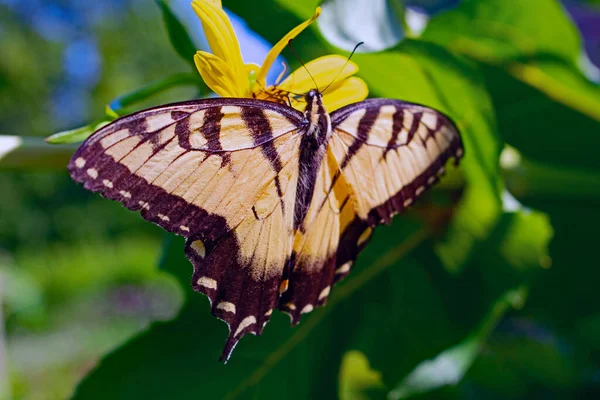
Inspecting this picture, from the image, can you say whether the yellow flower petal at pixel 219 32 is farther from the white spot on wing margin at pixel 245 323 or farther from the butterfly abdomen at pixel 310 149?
the white spot on wing margin at pixel 245 323

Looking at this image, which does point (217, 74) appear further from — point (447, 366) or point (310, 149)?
point (447, 366)

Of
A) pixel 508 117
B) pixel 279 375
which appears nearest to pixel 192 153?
pixel 279 375

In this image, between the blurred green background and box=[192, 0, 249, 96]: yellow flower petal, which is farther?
the blurred green background

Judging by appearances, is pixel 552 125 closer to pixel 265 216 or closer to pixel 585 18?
pixel 265 216

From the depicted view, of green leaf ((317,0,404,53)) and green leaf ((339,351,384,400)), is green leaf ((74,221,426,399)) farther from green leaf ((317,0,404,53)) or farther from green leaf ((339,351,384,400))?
green leaf ((317,0,404,53))

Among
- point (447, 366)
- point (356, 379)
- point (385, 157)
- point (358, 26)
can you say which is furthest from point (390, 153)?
point (356, 379)

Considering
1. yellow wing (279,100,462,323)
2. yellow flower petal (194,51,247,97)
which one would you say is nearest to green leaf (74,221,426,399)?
yellow wing (279,100,462,323)
